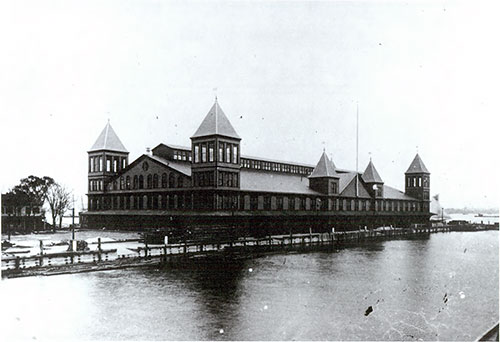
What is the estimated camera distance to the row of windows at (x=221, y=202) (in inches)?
1859

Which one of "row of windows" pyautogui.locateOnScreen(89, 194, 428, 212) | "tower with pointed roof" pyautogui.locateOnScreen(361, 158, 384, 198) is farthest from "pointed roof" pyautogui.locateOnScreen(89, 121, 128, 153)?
"tower with pointed roof" pyautogui.locateOnScreen(361, 158, 384, 198)

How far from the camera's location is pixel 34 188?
2869 centimetres

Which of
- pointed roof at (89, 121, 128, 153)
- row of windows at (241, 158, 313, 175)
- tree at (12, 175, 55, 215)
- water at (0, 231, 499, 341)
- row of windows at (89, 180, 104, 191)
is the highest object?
pointed roof at (89, 121, 128, 153)

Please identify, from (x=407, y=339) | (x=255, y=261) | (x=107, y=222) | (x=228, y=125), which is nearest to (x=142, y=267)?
(x=255, y=261)

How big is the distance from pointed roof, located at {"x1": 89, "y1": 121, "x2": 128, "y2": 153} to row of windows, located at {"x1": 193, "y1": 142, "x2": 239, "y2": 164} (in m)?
11.3

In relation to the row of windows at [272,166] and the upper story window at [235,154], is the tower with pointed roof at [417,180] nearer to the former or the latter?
the row of windows at [272,166]

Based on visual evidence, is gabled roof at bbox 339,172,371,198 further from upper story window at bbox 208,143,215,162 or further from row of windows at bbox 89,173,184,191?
row of windows at bbox 89,173,184,191

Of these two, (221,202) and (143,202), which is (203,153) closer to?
(221,202)

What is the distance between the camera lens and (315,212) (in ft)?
188

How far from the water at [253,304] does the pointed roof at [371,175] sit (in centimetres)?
4220

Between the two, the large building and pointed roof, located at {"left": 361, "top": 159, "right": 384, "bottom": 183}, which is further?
pointed roof, located at {"left": 361, "top": 159, "right": 384, "bottom": 183}

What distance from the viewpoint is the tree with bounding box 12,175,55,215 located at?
1019 inches

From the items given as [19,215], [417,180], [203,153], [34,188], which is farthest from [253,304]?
[417,180]

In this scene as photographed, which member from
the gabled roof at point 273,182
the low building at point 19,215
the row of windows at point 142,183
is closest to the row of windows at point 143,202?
the row of windows at point 142,183
